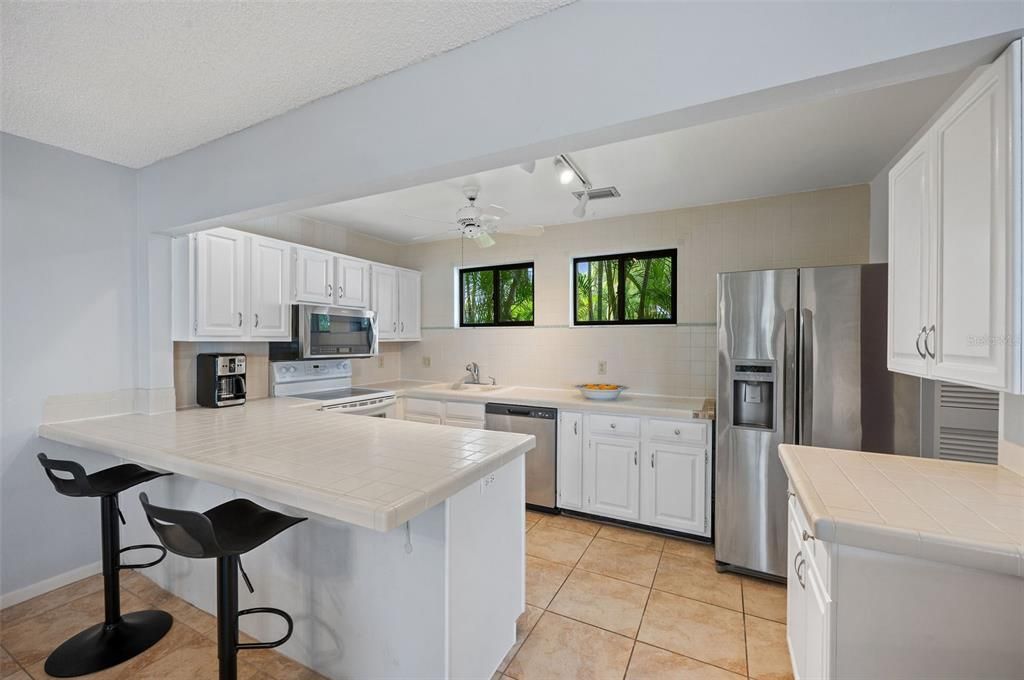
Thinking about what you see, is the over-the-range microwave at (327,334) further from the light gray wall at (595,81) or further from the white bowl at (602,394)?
the white bowl at (602,394)

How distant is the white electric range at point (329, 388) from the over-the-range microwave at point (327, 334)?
140 mm

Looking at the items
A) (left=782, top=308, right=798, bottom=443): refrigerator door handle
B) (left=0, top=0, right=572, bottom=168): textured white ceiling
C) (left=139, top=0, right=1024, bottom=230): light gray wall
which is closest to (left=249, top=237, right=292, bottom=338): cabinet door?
(left=0, top=0, right=572, bottom=168): textured white ceiling

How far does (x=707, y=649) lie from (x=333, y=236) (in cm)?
406

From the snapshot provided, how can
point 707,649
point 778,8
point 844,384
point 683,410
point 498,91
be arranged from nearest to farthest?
point 778,8
point 498,91
point 707,649
point 844,384
point 683,410

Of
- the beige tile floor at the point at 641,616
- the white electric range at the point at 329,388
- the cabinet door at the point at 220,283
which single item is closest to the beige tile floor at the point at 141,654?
the beige tile floor at the point at 641,616

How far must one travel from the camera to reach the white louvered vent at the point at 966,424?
1784 mm

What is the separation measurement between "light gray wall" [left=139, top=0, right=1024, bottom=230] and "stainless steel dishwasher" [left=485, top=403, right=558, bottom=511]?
216cm

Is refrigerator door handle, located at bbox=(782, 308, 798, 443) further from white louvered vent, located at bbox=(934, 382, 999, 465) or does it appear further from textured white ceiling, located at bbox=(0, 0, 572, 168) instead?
textured white ceiling, located at bbox=(0, 0, 572, 168)

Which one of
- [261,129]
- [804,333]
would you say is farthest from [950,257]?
[261,129]

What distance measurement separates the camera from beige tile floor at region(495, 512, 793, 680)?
5.82 ft

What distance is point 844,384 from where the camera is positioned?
2.25 metres

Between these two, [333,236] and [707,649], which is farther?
[333,236]

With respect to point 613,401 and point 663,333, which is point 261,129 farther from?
point 663,333

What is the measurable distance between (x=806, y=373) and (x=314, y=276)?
3528 mm
